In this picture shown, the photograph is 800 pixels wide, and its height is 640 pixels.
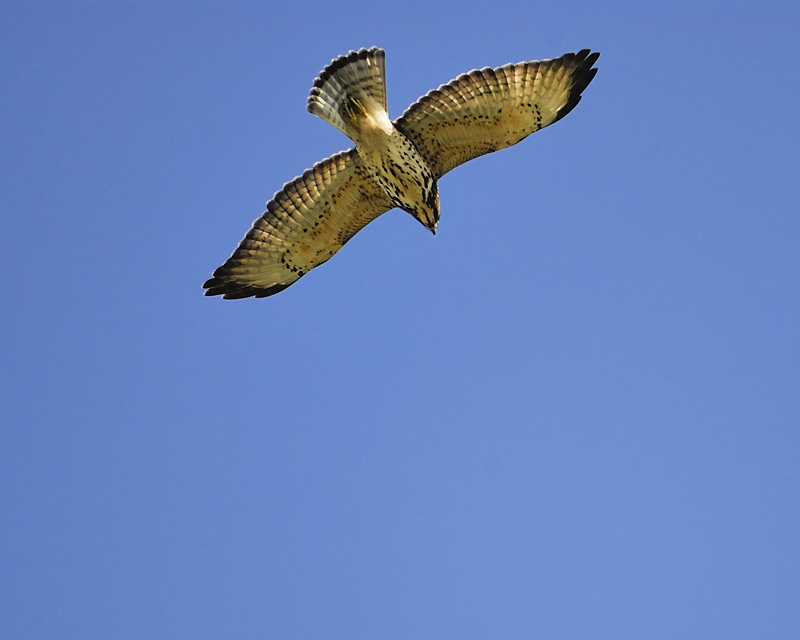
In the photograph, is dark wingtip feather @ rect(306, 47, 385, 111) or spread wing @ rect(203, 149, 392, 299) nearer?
dark wingtip feather @ rect(306, 47, 385, 111)

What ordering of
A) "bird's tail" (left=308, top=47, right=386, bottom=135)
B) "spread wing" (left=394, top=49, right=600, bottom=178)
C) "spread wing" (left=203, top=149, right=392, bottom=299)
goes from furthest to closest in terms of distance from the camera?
"spread wing" (left=203, top=149, right=392, bottom=299) < "bird's tail" (left=308, top=47, right=386, bottom=135) < "spread wing" (left=394, top=49, right=600, bottom=178)

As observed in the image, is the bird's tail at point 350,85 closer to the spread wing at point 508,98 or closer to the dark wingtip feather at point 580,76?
the spread wing at point 508,98

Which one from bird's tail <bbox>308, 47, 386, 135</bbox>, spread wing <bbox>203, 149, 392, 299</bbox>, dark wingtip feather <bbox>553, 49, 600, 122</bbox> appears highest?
bird's tail <bbox>308, 47, 386, 135</bbox>

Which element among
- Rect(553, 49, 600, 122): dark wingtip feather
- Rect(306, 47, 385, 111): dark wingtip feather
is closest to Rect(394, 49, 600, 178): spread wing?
Rect(553, 49, 600, 122): dark wingtip feather

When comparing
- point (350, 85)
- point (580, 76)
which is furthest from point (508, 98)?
point (350, 85)

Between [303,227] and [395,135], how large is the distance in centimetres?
153

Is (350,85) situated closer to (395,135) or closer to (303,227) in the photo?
(395,135)

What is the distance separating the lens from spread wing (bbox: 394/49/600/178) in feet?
30.8

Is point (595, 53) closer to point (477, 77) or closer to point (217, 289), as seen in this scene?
point (477, 77)

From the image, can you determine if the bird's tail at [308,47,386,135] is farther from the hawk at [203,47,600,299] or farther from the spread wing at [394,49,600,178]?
the spread wing at [394,49,600,178]

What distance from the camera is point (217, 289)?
10.7 meters

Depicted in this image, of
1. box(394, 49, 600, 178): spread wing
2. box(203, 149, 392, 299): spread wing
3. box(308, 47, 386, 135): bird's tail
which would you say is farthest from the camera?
box(203, 149, 392, 299): spread wing

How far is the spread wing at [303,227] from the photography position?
33.3ft

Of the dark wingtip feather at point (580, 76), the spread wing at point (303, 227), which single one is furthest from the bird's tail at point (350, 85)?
the dark wingtip feather at point (580, 76)
